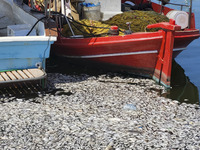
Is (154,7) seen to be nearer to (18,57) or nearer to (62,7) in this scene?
(62,7)

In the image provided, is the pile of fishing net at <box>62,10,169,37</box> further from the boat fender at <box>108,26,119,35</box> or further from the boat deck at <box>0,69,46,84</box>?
the boat deck at <box>0,69,46,84</box>

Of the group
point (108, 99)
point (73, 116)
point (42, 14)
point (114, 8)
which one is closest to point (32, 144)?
point (73, 116)

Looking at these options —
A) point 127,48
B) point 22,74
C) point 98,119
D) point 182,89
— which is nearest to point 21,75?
point 22,74

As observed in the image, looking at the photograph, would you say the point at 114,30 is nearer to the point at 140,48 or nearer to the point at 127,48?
the point at 127,48

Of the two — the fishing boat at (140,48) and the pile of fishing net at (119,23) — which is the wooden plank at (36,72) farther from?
the pile of fishing net at (119,23)

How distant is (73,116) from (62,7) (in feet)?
16.5

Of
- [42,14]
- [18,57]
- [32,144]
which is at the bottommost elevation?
[32,144]

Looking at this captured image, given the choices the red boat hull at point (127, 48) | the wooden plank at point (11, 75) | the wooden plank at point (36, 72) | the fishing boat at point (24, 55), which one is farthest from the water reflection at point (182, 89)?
the wooden plank at point (11, 75)

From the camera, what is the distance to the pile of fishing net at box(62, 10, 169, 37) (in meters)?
10.8

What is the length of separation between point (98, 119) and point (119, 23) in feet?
15.5

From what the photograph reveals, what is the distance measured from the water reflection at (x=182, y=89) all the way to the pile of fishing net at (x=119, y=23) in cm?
181

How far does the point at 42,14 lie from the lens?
11.3 m

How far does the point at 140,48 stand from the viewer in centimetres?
990

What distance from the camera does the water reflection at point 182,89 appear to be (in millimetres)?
9375
